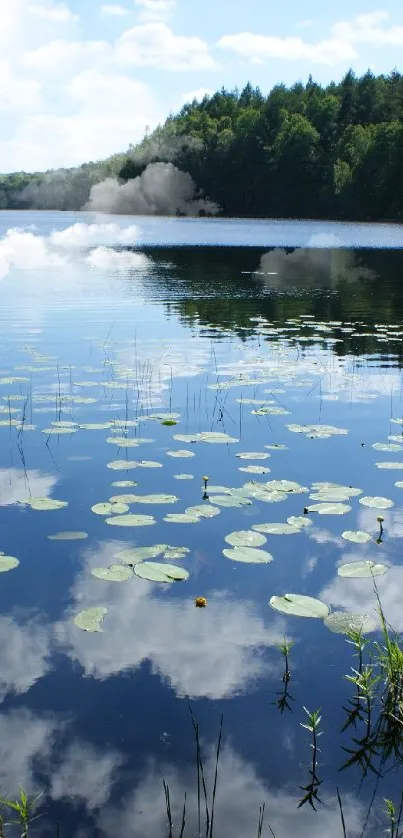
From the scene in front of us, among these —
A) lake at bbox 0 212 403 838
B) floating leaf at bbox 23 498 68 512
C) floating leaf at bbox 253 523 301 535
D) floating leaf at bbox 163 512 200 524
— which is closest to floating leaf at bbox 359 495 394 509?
lake at bbox 0 212 403 838

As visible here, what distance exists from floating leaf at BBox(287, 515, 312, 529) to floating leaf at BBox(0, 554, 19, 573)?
2.15 meters

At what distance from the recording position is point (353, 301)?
23.9 m

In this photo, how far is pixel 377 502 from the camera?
7023mm

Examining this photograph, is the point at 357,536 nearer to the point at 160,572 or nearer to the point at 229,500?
the point at 229,500

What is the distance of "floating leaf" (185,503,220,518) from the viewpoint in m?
6.75

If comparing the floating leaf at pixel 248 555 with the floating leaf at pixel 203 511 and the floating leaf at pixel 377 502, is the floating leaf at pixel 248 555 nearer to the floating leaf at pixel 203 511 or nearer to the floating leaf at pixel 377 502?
the floating leaf at pixel 203 511

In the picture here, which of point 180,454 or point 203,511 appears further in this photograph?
point 180,454

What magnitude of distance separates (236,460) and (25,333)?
387 inches

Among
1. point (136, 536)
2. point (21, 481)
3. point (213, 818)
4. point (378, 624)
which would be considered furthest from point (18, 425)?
point (213, 818)

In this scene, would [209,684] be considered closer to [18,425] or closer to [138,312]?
[18,425]

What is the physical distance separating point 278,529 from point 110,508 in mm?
1434

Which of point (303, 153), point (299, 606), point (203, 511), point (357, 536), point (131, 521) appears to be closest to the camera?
point (299, 606)

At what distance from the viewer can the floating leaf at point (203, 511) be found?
675cm

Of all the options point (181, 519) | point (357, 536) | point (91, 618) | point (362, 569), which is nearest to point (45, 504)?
point (181, 519)
